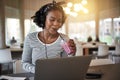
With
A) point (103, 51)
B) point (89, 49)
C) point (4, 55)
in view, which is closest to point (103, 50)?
point (103, 51)

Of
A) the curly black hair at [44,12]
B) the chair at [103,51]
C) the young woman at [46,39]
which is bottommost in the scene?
the chair at [103,51]

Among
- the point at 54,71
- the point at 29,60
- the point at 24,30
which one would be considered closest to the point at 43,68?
the point at 54,71

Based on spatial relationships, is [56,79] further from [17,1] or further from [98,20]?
[98,20]

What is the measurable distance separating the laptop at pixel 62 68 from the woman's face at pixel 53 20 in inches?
15.7

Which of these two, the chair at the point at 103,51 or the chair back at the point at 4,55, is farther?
the chair at the point at 103,51

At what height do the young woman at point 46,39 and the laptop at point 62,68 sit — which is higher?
the young woman at point 46,39

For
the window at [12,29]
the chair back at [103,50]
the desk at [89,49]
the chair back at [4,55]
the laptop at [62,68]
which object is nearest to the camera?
the laptop at [62,68]

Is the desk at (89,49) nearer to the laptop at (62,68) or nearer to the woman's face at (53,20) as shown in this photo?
the woman's face at (53,20)

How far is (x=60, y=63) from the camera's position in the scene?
3.29 feet

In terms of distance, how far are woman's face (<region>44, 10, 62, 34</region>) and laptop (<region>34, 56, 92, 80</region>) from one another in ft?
1.31

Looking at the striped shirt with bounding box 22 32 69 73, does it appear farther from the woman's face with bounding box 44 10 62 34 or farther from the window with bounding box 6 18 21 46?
the window with bounding box 6 18 21 46

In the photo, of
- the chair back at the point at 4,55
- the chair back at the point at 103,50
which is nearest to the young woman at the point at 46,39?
the chair back at the point at 4,55

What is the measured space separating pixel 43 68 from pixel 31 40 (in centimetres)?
54

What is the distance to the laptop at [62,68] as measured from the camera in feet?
3.17
